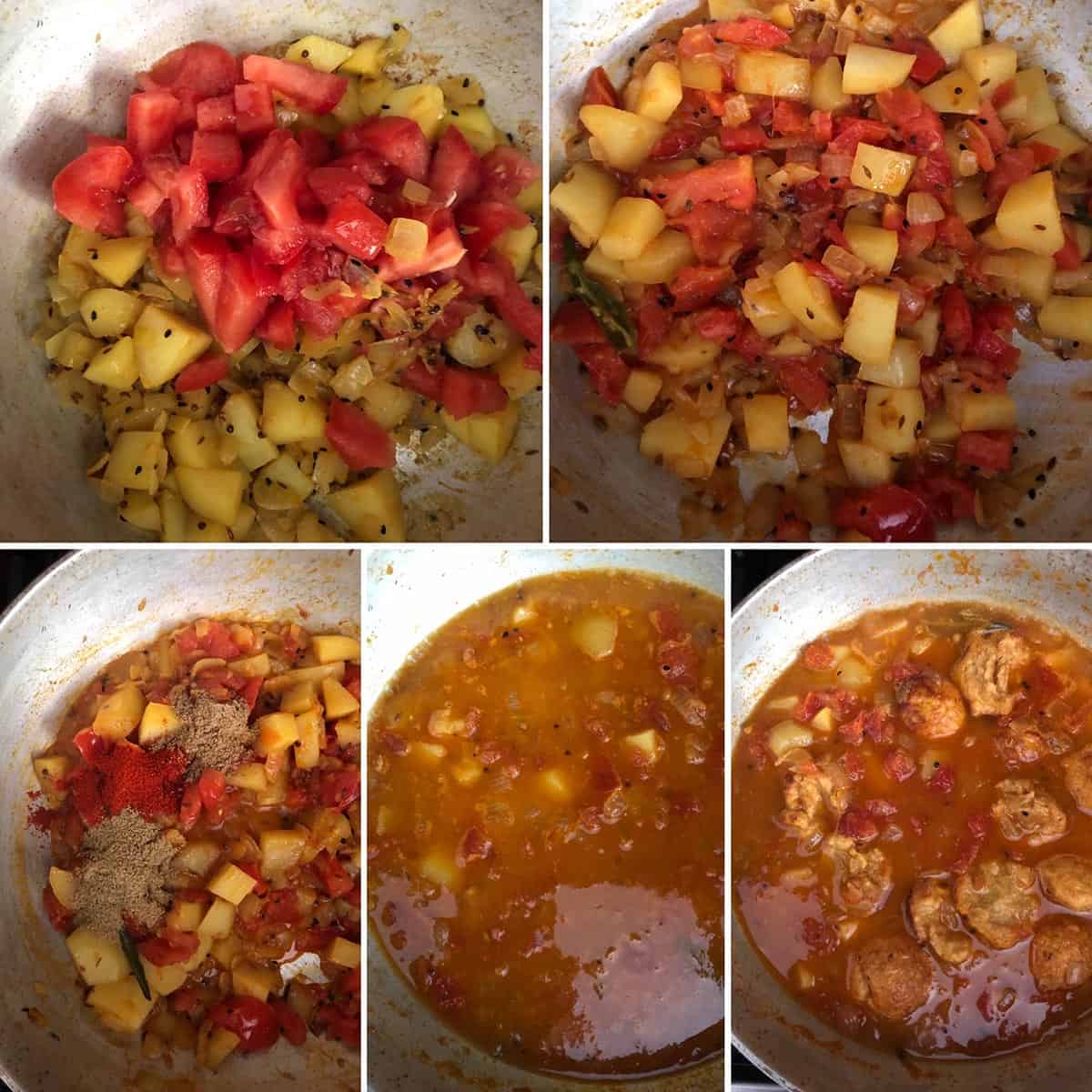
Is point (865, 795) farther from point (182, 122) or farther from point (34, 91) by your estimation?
point (34, 91)

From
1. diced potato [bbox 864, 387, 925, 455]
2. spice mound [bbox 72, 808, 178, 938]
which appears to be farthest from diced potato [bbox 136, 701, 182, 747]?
diced potato [bbox 864, 387, 925, 455]

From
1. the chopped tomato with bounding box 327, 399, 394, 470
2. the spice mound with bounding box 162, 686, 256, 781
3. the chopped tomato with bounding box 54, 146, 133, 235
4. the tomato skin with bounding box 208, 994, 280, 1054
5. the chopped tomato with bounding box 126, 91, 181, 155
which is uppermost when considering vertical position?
the chopped tomato with bounding box 126, 91, 181, 155

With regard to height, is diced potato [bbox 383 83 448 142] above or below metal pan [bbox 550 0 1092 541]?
above

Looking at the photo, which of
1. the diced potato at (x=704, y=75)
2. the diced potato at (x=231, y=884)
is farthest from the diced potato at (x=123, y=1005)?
the diced potato at (x=704, y=75)

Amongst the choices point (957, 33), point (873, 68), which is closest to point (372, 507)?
point (873, 68)

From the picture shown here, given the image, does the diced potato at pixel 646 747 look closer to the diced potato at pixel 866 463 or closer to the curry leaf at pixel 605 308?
the diced potato at pixel 866 463

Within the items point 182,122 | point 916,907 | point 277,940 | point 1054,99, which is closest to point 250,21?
point 182,122

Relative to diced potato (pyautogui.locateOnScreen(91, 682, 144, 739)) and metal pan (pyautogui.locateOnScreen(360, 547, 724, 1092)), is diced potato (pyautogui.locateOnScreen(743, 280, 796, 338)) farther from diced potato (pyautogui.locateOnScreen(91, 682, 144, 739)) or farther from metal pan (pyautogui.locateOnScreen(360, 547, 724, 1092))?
diced potato (pyautogui.locateOnScreen(91, 682, 144, 739))
